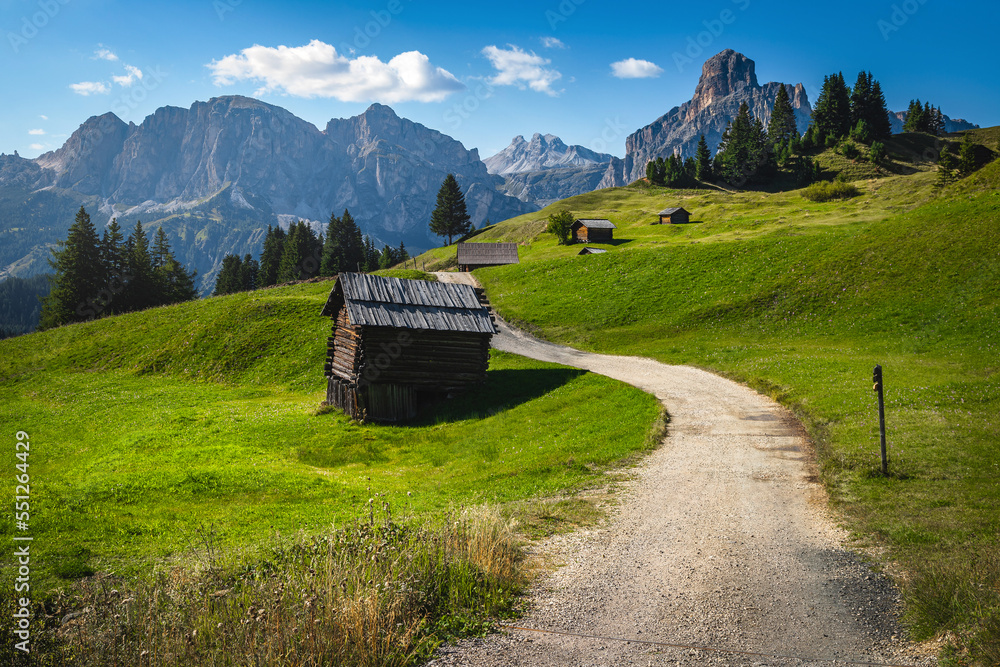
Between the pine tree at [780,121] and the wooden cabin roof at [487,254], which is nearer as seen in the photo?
the wooden cabin roof at [487,254]

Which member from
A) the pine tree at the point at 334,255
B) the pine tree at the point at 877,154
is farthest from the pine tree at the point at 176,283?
the pine tree at the point at 877,154

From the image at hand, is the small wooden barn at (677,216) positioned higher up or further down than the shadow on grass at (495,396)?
higher up

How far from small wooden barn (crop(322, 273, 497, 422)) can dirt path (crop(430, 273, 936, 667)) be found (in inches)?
626

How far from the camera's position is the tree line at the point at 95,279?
71062 mm

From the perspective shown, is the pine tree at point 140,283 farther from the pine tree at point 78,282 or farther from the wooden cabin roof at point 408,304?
the wooden cabin roof at point 408,304

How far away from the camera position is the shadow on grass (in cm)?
2767

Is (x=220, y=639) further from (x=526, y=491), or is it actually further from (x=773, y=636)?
(x=526, y=491)

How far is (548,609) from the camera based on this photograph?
27.5 feet

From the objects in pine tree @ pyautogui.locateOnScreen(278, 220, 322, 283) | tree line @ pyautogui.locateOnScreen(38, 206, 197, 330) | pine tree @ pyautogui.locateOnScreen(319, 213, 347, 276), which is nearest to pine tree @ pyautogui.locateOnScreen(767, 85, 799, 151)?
pine tree @ pyautogui.locateOnScreen(319, 213, 347, 276)

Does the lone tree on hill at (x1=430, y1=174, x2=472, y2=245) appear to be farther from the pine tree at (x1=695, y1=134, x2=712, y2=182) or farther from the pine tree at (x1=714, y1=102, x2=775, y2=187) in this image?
the pine tree at (x1=714, y1=102, x2=775, y2=187)

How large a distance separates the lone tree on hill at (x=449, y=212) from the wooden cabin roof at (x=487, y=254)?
3947 centimetres

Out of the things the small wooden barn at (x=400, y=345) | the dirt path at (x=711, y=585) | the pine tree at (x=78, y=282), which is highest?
the pine tree at (x=78, y=282)

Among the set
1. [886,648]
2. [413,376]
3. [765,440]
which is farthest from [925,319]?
[886,648]

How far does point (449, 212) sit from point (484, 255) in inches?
1670
